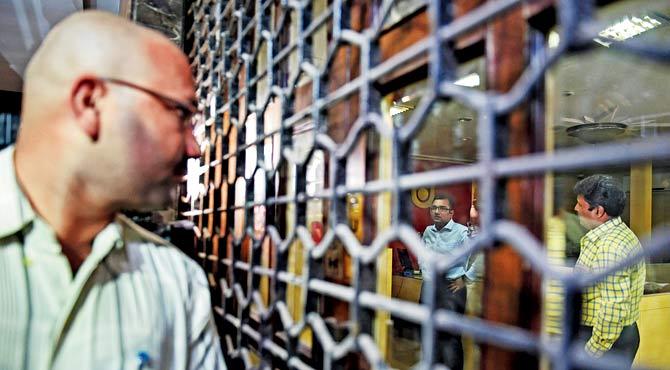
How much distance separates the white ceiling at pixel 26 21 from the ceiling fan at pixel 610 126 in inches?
161

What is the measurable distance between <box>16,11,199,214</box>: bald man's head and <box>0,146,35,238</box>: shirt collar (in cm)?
3

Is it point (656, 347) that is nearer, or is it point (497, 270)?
point (497, 270)

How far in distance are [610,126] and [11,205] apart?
463 centimetres

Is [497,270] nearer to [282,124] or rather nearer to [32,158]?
[282,124]

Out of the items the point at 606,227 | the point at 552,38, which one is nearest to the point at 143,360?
the point at 552,38

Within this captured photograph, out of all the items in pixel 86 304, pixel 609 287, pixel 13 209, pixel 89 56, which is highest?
pixel 89 56

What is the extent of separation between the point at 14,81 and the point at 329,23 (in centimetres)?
543

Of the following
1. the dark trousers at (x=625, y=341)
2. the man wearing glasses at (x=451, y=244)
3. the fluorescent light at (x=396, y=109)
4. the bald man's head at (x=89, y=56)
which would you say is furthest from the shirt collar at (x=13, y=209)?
the dark trousers at (x=625, y=341)

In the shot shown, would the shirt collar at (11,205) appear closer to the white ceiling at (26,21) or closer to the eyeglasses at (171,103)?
the eyeglasses at (171,103)

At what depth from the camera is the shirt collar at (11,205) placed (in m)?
0.97

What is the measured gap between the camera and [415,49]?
70cm

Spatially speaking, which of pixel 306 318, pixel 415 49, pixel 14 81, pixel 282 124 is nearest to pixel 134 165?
pixel 282 124

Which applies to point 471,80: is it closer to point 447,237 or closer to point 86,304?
point 86,304

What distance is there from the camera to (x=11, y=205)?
99 centimetres
